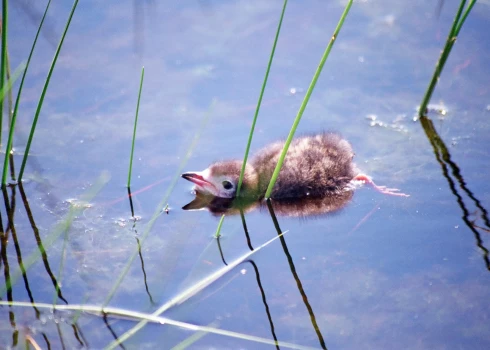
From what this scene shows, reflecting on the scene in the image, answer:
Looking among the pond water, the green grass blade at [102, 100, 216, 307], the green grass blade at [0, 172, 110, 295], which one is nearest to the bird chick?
the pond water

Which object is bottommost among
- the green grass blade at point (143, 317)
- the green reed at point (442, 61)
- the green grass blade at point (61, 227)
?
the green grass blade at point (143, 317)

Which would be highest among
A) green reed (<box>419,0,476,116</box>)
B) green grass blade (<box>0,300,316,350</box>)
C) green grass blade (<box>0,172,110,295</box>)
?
green reed (<box>419,0,476,116</box>)

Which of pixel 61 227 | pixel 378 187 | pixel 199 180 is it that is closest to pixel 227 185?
pixel 199 180

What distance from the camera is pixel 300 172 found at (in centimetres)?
598

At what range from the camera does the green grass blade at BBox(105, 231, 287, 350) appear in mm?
4281

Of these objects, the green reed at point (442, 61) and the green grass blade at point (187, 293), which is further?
the green reed at point (442, 61)

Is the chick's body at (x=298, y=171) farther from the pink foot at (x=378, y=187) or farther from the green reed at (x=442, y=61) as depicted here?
the green reed at (x=442, y=61)

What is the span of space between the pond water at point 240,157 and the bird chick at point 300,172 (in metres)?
0.20

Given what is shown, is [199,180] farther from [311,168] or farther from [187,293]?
[187,293]

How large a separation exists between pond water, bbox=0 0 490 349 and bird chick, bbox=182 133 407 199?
199 millimetres

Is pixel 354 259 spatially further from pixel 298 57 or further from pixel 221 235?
pixel 298 57

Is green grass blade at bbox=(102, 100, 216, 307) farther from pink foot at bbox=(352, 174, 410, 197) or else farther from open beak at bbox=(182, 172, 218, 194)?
pink foot at bbox=(352, 174, 410, 197)

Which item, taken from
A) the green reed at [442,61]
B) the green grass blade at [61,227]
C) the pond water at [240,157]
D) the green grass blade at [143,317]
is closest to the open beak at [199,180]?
the pond water at [240,157]

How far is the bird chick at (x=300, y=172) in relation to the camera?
5906 mm
